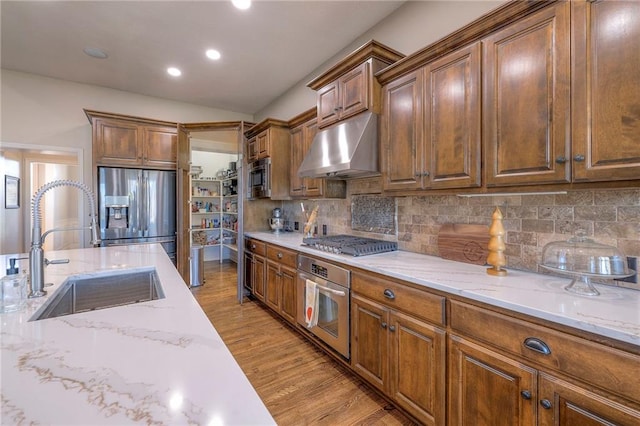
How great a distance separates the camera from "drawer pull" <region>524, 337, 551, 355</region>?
1.07m

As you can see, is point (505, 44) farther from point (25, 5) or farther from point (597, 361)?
point (25, 5)

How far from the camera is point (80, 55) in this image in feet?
10.8

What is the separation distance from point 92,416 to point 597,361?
4.84 feet

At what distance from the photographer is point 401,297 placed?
5.42 feet

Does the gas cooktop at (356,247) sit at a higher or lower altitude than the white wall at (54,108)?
lower

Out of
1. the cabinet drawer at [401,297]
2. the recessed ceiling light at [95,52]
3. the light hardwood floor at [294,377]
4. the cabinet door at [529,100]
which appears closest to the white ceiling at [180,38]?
the recessed ceiling light at [95,52]

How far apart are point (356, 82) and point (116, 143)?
356 centimetres

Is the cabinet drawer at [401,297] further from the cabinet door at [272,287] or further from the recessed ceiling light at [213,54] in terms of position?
the recessed ceiling light at [213,54]

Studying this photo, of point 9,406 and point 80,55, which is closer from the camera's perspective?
point 9,406

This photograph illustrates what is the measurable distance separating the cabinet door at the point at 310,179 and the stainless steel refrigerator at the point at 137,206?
231 cm

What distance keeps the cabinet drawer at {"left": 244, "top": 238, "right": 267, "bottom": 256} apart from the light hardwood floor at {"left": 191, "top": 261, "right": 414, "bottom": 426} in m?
0.75

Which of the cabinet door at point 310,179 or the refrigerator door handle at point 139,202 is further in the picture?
the refrigerator door handle at point 139,202

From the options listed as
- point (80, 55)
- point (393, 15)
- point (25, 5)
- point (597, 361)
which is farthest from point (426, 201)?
point (80, 55)

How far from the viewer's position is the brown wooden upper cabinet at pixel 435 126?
5.36ft
